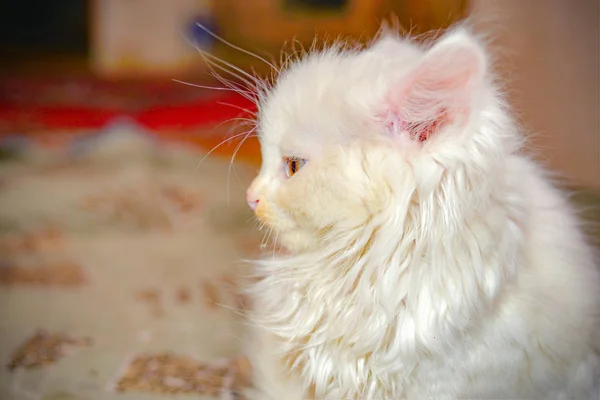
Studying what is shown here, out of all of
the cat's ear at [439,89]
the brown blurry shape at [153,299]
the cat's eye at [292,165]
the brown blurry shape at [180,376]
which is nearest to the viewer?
the cat's ear at [439,89]

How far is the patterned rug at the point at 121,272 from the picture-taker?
0.84m

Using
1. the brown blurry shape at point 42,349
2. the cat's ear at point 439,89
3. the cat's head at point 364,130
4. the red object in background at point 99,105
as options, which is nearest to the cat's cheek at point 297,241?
the cat's head at point 364,130

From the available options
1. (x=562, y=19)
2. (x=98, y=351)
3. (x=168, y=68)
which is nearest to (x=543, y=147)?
(x=562, y=19)

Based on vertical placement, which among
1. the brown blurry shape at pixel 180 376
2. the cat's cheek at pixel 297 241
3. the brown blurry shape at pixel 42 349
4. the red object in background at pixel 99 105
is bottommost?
the brown blurry shape at pixel 180 376

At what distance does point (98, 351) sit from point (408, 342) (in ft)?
1.76

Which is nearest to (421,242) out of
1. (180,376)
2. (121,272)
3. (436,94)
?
(436,94)

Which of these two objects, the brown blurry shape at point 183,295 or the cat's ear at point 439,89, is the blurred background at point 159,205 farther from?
the cat's ear at point 439,89

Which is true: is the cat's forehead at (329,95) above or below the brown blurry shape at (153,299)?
above

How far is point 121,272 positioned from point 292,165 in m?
0.77

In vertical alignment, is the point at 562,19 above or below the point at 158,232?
above

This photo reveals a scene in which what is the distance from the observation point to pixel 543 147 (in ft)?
2.40

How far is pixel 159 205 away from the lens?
1.74 m

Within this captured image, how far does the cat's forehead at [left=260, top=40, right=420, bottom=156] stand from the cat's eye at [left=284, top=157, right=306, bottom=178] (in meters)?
0.01

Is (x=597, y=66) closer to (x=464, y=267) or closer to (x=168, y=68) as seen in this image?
(x=464, y=267)
